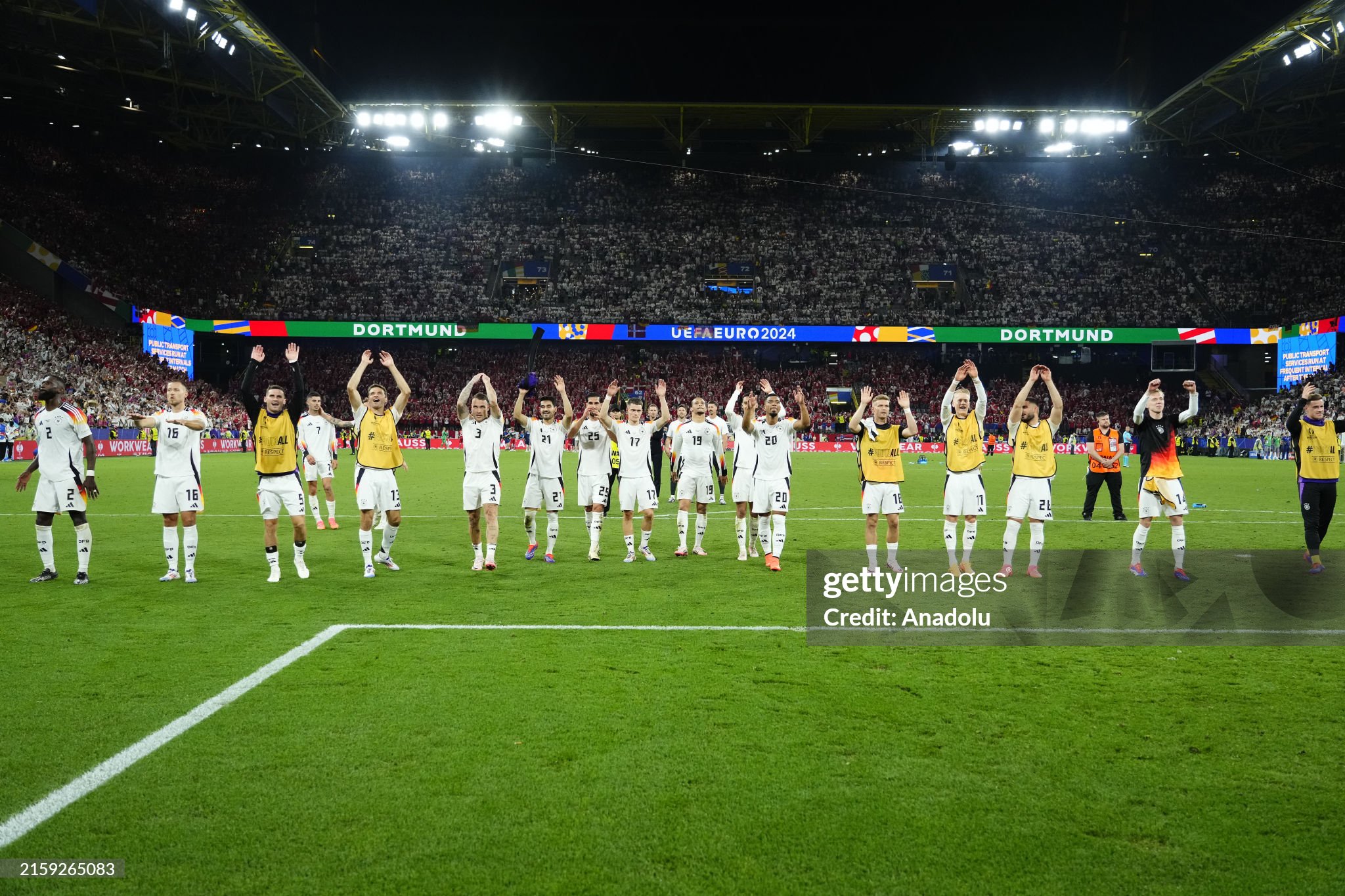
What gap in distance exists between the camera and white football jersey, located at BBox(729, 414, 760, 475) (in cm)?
1198

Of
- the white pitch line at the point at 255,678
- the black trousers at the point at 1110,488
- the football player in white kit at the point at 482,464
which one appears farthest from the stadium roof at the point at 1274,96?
the football player in white kit at the point at 482,464

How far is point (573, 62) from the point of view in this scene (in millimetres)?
50656

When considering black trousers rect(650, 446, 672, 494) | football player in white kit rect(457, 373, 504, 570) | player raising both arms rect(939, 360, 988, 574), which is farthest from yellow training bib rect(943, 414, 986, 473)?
black trousers rect(650, 446, 672, 494)

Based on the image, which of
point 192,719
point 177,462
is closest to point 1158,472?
point 192,719

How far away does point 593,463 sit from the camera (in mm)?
12586

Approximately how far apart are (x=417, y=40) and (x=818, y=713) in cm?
5323

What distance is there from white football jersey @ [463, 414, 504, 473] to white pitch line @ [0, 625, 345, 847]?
4697 mm

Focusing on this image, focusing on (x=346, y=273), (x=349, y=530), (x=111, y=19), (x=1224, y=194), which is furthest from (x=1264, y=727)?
(x=1224, y=194)

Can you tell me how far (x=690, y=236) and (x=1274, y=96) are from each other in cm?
3298

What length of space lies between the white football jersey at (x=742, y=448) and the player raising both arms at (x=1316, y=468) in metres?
6.84

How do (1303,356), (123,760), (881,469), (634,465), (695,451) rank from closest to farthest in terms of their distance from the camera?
(123,760) → (881,469) → (634,465) → (695,451) → (1303,356)

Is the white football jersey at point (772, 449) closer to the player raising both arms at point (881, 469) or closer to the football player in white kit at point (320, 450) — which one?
the player raising both arms at point (881, 469)

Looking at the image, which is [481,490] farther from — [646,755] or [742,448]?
[646,755]

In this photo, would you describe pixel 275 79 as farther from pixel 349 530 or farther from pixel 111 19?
pixel 349 530
